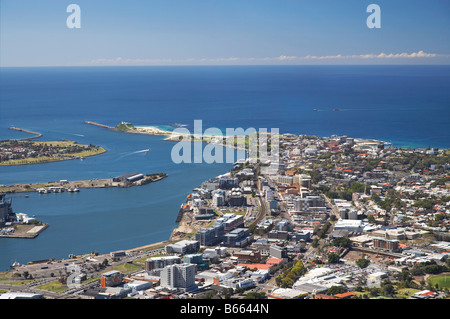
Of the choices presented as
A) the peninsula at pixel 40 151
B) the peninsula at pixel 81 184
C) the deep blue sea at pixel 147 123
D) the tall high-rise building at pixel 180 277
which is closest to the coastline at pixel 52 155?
the peninsula at pixel 40 151

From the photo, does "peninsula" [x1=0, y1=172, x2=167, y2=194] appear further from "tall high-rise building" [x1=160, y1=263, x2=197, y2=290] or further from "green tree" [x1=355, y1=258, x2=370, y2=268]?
"green tree" [x1=355, y1=258, x2=370, y2=268]

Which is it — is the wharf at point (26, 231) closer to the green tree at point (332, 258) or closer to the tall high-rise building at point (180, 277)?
the tall high-rise building at point (180, 277)

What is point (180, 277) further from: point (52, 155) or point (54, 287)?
point (52, 155)

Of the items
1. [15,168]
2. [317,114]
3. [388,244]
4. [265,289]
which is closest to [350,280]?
[265,289]

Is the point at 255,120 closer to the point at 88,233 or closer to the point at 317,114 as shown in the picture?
the point at 317,114
